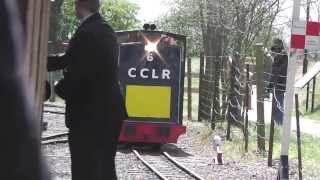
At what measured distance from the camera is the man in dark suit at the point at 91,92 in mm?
4570

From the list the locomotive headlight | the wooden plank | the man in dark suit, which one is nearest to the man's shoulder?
the man in dark suit

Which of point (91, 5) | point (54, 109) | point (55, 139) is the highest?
point (91, 5)

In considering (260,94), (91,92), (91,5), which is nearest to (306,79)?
(260,94)

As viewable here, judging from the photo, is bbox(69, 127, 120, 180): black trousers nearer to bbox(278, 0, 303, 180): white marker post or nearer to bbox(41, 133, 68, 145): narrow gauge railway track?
bbox(278, 0, 303, 180): white marker post

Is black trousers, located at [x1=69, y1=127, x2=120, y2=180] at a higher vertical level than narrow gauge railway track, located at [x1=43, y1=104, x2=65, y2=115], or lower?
higher

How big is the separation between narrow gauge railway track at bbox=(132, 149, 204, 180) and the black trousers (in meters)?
4.23

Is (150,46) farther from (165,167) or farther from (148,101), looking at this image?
(165,167)

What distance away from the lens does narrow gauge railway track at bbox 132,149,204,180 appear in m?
9.41

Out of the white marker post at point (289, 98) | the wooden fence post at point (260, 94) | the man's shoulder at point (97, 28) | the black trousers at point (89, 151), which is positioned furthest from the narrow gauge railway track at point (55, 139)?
the man's shoulder at point (97, 28)

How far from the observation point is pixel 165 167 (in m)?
10.2

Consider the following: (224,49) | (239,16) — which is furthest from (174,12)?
(239,16)

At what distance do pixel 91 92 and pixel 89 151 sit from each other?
0.40 m

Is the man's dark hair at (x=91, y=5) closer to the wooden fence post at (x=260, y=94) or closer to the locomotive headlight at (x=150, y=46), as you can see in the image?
the wooden fence post at (x=260, y=94)

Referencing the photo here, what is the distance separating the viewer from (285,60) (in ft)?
42.0
